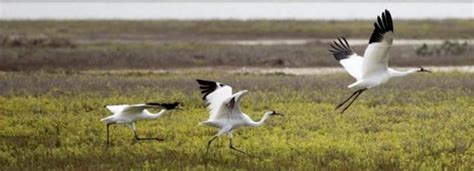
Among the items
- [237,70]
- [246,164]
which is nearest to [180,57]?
[237,70]

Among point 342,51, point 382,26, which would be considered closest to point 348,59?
point 342,51

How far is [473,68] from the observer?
28.0 m

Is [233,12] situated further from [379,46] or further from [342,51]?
[379,46]

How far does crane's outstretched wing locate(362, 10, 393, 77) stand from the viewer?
1280 centimetres

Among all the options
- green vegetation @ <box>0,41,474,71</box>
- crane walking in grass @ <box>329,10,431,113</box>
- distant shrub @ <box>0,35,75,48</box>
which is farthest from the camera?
distant shrub @ <box>0,35,75,48</box>

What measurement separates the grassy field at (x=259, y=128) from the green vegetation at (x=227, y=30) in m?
21.2

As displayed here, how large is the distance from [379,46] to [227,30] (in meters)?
33.0

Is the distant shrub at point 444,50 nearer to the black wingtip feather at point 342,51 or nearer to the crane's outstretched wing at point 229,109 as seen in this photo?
the black wingtip feather at point 342,51

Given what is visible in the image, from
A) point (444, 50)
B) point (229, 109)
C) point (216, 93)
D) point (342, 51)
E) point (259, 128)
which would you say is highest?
point (342, 51)

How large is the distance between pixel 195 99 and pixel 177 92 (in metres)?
1.38

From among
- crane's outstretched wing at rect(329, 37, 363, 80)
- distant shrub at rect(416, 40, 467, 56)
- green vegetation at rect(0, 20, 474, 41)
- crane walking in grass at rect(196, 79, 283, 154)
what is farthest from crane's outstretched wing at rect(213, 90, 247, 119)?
green vegetation at rect(0, 20, 474, 41)

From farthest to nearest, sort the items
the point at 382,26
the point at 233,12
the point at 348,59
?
the point at 233,12
the point at 348,59
the point at 382,26

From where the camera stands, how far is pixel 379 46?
43.9 feet

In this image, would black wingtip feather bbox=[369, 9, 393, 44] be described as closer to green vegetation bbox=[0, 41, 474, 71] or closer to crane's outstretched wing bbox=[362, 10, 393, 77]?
crane's outstretched wing bbox=[362, 10, 393, 77]
